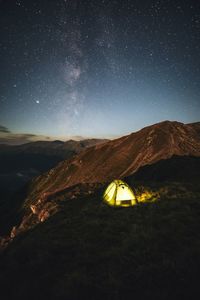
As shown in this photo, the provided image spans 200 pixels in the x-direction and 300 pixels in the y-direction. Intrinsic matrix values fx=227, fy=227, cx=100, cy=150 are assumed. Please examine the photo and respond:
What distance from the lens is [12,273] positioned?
10789 mm

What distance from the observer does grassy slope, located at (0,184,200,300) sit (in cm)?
862

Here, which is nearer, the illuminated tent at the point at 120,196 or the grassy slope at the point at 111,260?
the grassy slope at the point at 111,260

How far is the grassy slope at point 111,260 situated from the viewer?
8625 millimetres

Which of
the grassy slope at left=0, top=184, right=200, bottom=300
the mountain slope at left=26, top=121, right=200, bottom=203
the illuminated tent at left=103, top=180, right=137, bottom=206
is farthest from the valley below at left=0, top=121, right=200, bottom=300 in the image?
the mountain slope at left=26, top=121, right=200, bottom=203

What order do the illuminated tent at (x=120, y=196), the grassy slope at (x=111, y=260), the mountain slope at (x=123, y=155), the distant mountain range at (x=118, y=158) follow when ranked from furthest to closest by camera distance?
the mountain slope at (x=123, y=155) → the distant mountain range at (x=118, y=158) → the illuminated tent at (x=120, y=196) → the grassy slope at (x=111, y=260)

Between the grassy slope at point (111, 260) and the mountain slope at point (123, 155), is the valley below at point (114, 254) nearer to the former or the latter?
the grassy slope at point (111, 260)

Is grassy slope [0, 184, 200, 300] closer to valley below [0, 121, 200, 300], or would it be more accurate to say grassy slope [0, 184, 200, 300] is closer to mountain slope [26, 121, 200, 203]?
valley below [0, 121, 200, 300]

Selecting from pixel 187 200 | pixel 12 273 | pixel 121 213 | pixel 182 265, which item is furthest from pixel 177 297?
pixel 187 200

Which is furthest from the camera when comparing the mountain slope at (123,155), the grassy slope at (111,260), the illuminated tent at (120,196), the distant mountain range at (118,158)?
the mountain slope at (123,155)

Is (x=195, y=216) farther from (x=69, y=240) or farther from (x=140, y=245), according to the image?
(x=69, y=240)

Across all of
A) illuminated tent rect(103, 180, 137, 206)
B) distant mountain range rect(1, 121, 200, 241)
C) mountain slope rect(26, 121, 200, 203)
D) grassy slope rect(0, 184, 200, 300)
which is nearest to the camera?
grassy slope rect(0, 184, 200, 300)

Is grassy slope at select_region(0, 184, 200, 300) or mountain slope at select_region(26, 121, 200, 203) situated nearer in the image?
grassy slope at select_region(0, 184, 200, 300)

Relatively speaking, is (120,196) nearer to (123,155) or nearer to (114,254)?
(114,254)

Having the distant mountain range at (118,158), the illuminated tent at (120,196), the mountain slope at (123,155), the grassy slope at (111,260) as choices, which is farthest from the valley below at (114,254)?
the mountain slope at (123,155)
